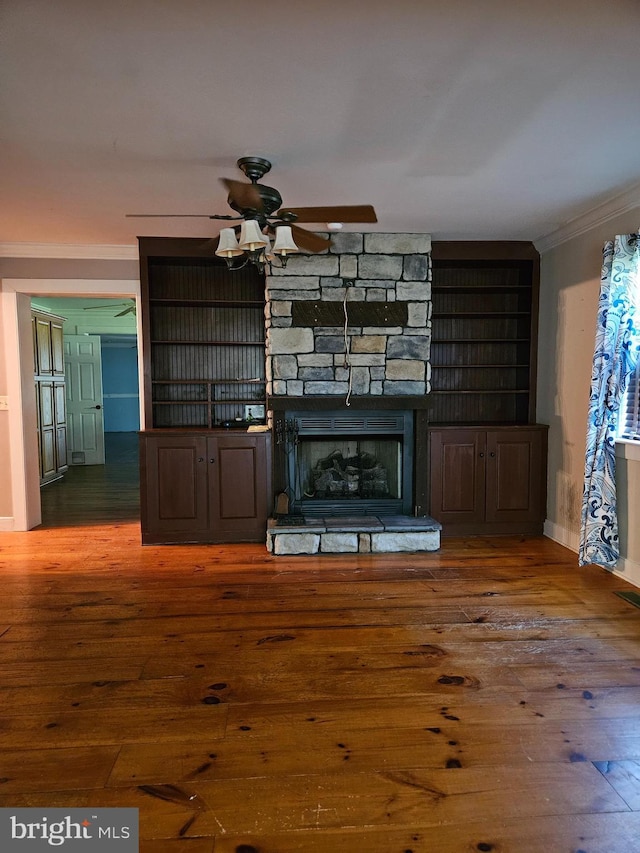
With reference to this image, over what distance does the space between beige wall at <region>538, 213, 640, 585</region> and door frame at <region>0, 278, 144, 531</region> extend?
361 cm

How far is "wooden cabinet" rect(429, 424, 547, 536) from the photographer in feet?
15.4

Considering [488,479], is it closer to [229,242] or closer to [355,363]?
[355,363]

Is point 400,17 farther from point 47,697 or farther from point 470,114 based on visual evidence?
point 47,697

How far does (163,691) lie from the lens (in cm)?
235

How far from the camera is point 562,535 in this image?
4.54m

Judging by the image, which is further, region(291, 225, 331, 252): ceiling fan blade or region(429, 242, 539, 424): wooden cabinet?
region(429, 242, 539, 424): wooden cabinet

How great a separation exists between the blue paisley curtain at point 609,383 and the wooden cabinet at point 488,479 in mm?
917

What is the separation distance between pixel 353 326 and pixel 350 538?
1.74m

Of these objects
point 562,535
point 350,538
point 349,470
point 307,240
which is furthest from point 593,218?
point 350,538

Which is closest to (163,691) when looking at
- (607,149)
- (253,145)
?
(253,145)

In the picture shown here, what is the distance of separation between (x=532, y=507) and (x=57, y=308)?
23.8 ft

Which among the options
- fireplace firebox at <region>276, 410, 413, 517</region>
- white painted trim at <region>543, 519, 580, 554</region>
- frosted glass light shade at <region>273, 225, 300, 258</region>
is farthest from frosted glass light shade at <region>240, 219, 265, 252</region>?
white painted trim at <region>543, 519, 580, 554</region>

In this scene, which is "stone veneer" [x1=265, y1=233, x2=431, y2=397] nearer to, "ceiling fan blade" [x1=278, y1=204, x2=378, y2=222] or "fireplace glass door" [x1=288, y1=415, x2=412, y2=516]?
"fireplace glass door" [x1=288, y1=415, x2=412, y2=516]

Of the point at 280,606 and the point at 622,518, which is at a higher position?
the point at 622,518
